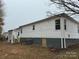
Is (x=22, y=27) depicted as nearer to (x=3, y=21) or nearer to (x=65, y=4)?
(x=3, y=21)

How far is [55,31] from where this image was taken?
125ft

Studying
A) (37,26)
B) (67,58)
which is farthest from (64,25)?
(67,58)

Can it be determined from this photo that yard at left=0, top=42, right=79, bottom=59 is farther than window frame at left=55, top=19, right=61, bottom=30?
No

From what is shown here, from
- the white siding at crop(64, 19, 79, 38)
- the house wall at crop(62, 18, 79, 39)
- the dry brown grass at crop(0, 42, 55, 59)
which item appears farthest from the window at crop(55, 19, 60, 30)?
the dry brown grass at crop(0, 42, 55, 59)

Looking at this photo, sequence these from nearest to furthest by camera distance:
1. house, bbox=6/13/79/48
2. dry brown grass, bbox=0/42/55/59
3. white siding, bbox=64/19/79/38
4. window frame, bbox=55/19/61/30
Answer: dry brown grass, bbox=0/42/55/59
house, bbox=6/13/79/48
window frame, bbox=55/19/61/30
white siding, bbox=64/19/79/38

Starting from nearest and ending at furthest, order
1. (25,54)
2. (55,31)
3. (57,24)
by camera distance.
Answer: (25,54)
(57,24)
(55,31)

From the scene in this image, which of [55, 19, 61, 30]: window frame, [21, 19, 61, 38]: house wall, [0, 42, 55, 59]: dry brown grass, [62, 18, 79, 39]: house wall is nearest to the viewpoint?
[0, 42, 55, 59]: dry brown grass

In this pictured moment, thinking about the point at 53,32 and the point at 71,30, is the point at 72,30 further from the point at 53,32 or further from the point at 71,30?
the point at 53,32

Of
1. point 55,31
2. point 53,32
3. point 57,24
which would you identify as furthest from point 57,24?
point 53,32

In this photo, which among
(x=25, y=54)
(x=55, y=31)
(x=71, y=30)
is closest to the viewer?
(x=25, y=54)

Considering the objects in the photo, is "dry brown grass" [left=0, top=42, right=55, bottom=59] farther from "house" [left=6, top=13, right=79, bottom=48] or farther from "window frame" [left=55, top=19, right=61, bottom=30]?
"window frame" [left=55, top=19, right=61, bottom=30]

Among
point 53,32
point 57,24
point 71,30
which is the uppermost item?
point 57,24

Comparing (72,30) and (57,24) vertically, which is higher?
(57,24)

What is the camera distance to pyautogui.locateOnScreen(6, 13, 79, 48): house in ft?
123
